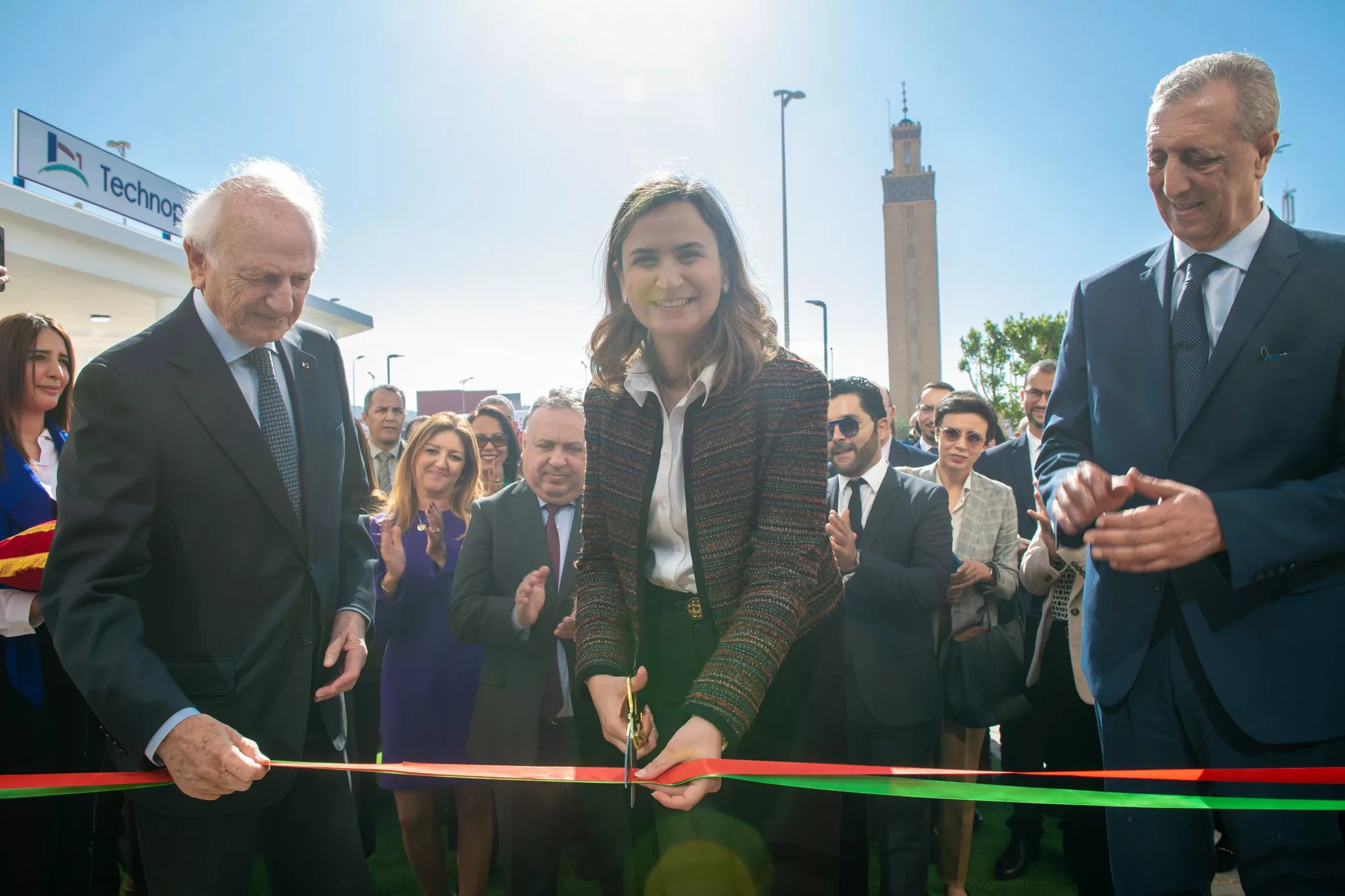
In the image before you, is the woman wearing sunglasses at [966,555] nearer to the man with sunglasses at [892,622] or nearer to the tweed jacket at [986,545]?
the tweed jacket at [986,545]

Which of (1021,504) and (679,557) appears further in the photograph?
(1021,504)

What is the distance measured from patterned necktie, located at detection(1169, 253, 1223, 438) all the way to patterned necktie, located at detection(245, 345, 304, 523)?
2289 mm

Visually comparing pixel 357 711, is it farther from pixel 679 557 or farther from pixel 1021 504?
pixel 1021 504

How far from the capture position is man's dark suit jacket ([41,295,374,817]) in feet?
5.97

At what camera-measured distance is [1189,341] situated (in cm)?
201

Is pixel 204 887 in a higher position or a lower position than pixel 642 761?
lower

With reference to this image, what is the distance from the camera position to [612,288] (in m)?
2.20

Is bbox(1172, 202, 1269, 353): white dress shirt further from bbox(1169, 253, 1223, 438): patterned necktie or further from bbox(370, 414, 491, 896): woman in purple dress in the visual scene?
bbox(370, 414, 491, 896): woman in purple dress

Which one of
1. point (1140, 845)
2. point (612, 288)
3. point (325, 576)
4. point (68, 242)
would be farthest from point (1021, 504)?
point (68, 242)

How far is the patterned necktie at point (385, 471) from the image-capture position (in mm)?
6441

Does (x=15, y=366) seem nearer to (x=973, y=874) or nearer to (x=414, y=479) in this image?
(x=414, y=479)

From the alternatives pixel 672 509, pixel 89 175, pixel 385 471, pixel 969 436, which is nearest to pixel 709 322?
pixel 672 509

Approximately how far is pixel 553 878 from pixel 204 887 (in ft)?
5.05

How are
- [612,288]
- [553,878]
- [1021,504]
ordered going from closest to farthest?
[612,288] < [553,878] < [1021,504]
